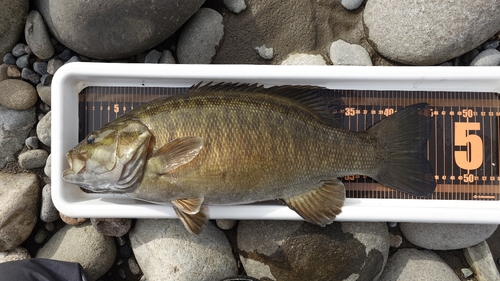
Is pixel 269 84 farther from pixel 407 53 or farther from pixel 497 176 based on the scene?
pixel 497 176

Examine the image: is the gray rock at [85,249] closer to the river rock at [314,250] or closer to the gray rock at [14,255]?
the gray rock at [14,255]

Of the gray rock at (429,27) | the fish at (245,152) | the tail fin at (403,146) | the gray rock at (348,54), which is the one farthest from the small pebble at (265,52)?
the tail fin at (403,146)

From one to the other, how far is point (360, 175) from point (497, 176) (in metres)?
0.79

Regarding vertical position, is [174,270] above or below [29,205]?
below

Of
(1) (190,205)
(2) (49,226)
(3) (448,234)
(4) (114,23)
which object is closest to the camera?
(1) (190,205)

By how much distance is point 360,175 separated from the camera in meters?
2.28

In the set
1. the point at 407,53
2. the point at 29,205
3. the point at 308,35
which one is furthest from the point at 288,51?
the point at 29,205

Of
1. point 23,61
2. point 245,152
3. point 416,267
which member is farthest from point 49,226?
point 416,267

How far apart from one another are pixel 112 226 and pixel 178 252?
0.45 metres

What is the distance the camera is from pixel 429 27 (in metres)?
2.37

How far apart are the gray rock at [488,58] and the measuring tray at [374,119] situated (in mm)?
287

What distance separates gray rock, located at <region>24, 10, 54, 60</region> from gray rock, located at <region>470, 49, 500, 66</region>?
271 cm

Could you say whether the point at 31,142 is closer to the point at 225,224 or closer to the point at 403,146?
the point at 225,224

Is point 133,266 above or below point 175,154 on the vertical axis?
below
